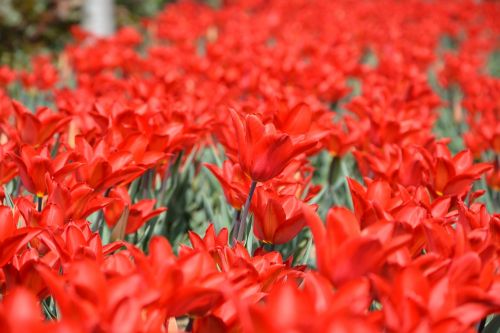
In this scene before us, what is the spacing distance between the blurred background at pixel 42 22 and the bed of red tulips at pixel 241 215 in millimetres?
2213

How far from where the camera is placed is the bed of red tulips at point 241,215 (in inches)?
40.4

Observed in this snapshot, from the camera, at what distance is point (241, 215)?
1.66 metres

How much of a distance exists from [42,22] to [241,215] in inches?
216

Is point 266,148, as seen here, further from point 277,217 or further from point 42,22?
point 42,22

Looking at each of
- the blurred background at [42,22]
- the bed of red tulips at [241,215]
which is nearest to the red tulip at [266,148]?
the bed of red tulips at [241,215]

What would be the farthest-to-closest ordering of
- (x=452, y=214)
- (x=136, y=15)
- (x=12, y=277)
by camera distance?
1. (x=136, y=15)
2. (x=452, y=214)
3. (x=12, y=277)

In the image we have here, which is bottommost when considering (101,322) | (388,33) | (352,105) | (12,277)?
(388,33)

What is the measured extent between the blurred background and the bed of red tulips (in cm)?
221

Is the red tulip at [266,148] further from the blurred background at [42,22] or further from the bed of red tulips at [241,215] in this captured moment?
the blurred background at [42,22]

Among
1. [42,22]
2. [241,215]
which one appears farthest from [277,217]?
[42,22]

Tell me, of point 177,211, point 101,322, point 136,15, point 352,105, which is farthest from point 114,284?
point 136,15

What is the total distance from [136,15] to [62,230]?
8528 mm

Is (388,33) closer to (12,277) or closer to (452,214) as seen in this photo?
(452,214)

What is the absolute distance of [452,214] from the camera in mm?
1636
